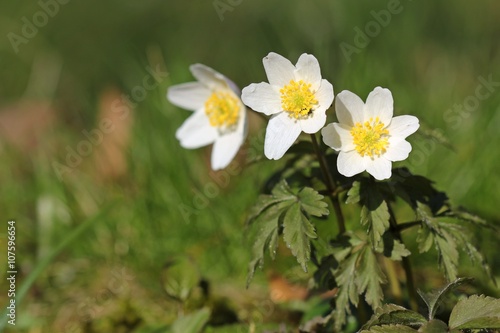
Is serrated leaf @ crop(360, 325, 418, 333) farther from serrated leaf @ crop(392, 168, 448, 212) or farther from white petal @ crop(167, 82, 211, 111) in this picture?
white petal @ crop(167, 82, 211, 111)

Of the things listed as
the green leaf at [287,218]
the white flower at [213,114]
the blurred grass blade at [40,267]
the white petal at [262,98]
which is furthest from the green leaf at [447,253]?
the blurred grass blade at [40,267]

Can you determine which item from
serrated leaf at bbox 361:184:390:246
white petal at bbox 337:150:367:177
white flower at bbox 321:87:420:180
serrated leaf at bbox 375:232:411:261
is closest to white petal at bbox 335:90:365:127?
white flower at bbox 321:87:420:180

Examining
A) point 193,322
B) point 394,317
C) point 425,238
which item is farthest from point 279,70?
point 193,322

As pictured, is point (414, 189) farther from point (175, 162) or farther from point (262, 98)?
point (175, 162)

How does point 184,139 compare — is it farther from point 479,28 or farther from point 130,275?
point 479,28

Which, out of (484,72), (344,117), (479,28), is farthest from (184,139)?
(479,28)

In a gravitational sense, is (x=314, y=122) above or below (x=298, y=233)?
above
